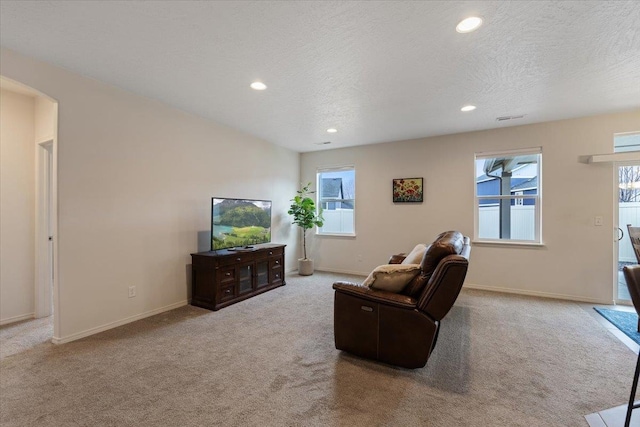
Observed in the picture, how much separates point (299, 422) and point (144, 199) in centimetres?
285

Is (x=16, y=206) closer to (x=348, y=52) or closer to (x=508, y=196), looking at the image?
(x=348, y=52)

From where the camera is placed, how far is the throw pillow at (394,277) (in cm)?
222

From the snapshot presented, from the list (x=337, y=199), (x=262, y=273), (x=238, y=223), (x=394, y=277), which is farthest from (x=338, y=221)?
(x=394, y=277)

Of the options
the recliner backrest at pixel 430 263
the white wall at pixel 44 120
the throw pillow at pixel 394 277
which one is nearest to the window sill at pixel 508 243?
the recliner backrest at pixel 430 263

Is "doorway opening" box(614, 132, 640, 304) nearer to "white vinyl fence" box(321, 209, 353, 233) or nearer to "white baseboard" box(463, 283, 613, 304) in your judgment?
"white baseboard" box(463, 283, 613, 304)

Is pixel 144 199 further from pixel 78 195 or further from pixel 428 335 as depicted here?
pixel 428 335

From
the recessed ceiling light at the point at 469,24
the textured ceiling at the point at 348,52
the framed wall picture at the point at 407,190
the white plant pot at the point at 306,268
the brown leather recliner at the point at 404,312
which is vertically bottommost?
the white plant pot at the point at 306,268

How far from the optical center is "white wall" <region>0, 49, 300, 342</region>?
8.48 feet

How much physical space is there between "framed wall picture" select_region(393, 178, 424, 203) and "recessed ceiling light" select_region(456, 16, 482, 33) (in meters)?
3.09

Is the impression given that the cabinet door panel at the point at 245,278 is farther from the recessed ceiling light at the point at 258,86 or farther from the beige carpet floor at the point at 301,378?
the recessed ceiling light at the point at 258,86

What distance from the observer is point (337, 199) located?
5789 millimetres

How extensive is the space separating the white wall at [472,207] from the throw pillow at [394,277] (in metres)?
2.85

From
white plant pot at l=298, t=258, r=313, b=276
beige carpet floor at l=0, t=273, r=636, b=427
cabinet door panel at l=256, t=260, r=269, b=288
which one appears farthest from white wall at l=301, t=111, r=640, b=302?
cabinet door panel at l=256, t=260, r=269, b=288

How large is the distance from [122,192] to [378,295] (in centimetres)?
285
